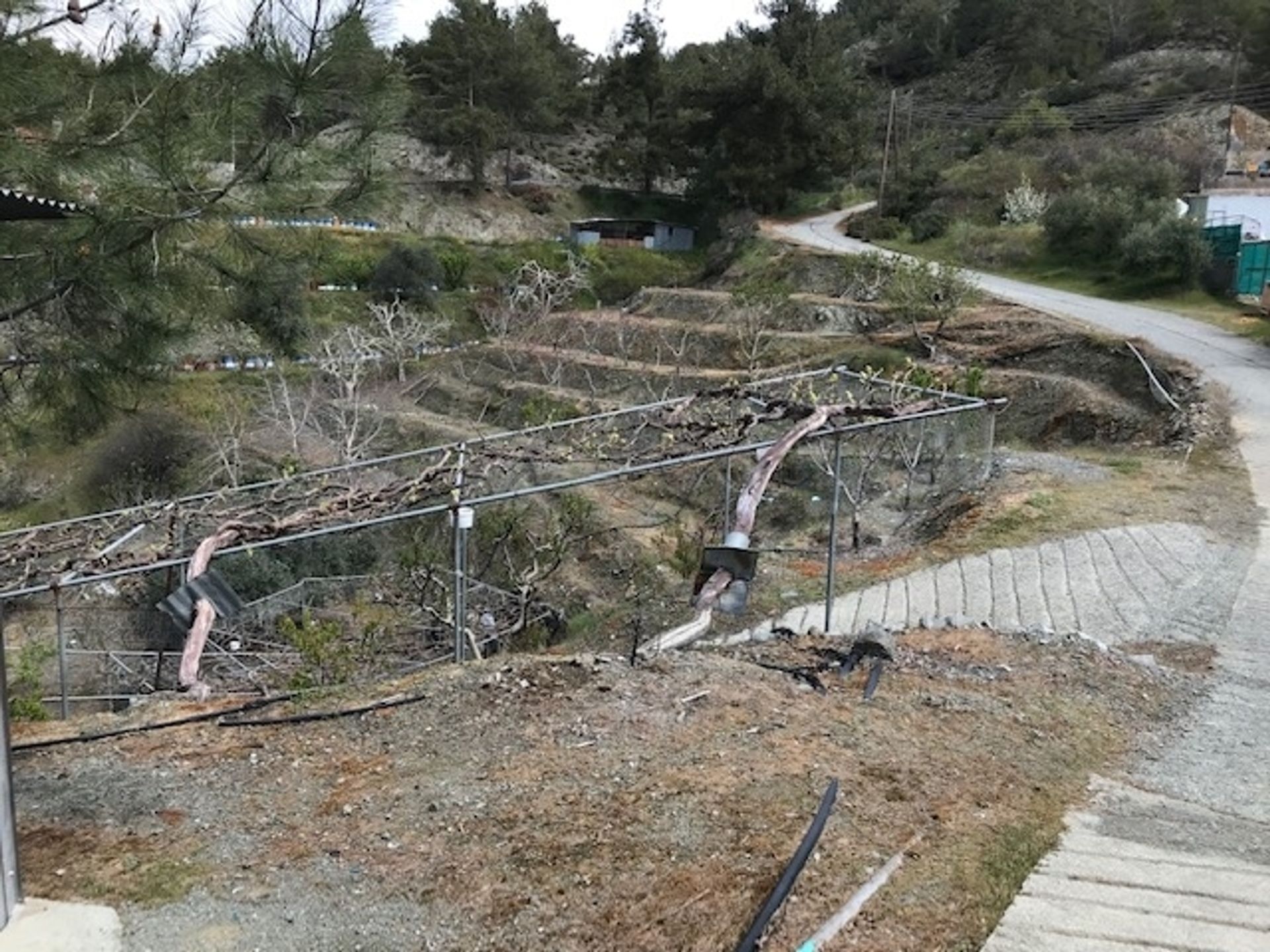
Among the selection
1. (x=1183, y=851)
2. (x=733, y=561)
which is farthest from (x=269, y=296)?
(x=1183, y=851)

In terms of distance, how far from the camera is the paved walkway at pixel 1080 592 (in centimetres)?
668

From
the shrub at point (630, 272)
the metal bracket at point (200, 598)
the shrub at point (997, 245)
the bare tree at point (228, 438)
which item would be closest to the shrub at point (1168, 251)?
the shrub at point (997, 245)

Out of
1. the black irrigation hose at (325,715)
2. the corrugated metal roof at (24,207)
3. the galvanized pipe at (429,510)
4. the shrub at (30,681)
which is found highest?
the corrugated metal roof at (24,207)

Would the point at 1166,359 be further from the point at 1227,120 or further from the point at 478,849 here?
the point at 1227,120

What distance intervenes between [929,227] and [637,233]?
37.7 ft

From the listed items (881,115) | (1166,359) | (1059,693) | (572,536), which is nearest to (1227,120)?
(881,115)

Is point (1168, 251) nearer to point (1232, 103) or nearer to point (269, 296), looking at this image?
point (269, 296)

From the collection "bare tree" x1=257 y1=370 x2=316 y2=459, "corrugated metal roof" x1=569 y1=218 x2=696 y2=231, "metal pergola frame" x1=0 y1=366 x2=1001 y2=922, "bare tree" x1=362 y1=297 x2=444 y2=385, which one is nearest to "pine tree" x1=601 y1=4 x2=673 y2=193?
"corrugated metal roof" x1=569 y1=218 x2=696 y2=231

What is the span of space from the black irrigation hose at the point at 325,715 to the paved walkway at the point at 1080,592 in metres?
2.32

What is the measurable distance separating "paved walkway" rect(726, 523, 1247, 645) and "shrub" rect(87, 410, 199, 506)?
12.7 meters

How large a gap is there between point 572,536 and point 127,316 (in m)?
7.79

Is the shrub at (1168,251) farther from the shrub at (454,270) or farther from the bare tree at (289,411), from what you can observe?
the shrub at (454,270)

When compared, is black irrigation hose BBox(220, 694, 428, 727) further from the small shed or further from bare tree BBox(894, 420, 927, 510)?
the small shed

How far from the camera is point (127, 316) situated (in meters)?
5.36
